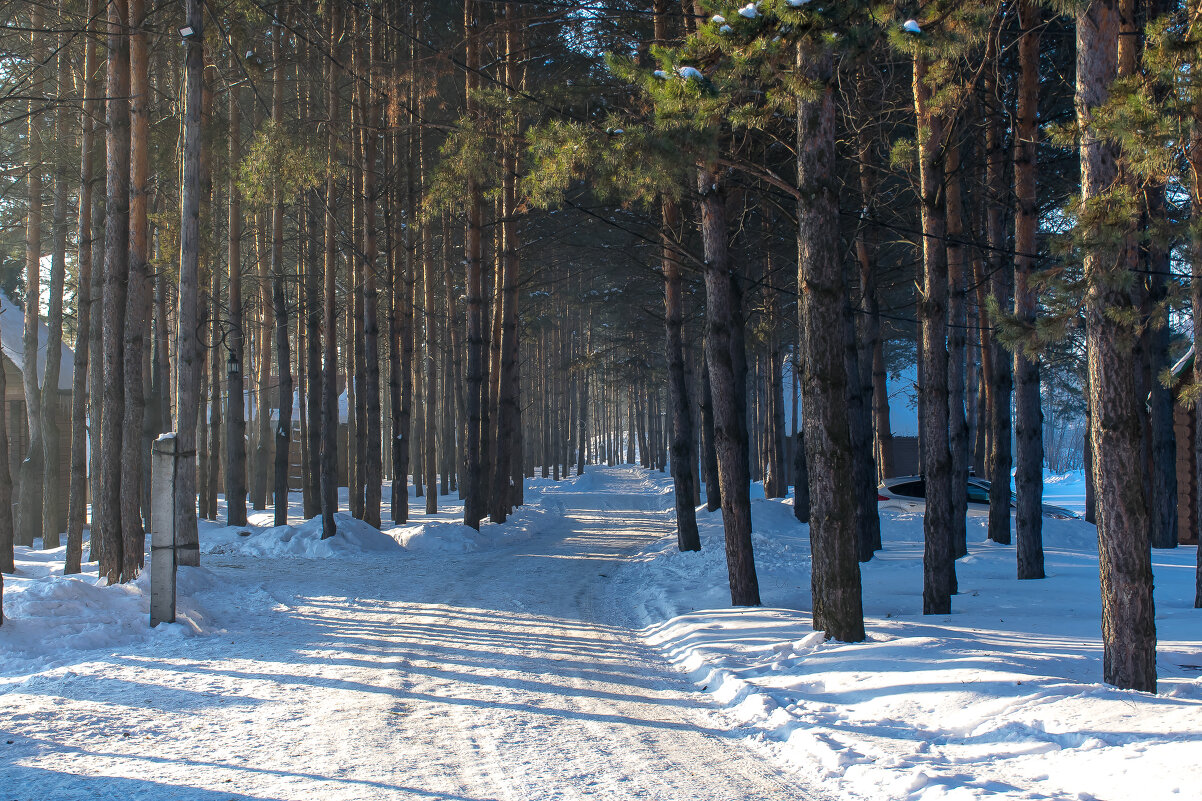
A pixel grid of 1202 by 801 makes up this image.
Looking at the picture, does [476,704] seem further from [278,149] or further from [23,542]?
[23,542]

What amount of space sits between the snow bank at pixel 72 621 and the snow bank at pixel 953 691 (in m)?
5.16

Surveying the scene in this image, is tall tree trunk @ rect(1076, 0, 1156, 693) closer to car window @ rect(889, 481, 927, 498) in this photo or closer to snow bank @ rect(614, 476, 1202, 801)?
snow bank @ rect(614, 476, 1202, 801)

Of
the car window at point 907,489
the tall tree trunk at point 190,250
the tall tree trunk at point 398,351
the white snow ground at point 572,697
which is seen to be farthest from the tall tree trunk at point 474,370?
the car window at point 907,489

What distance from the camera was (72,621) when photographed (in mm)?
7910

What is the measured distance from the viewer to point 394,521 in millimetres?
21422

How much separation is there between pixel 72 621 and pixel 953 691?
26.0 feet

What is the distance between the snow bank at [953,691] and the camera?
440 centimetres

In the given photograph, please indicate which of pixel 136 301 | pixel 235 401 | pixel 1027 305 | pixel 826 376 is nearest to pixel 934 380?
pixel 826 376

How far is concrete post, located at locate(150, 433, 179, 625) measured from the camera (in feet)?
27.1

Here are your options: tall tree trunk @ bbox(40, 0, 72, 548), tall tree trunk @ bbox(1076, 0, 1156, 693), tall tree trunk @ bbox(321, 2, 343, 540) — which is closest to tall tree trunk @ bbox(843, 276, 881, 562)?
tall tree trunk @ bbox(1076, 0, 1156, 693)

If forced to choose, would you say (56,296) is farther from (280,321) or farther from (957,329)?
(957,329)

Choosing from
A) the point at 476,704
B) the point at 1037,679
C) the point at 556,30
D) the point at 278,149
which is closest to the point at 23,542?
the point at 278,149

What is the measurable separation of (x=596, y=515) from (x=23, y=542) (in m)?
16.5

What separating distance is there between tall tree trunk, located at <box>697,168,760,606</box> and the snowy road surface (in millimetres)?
1770
